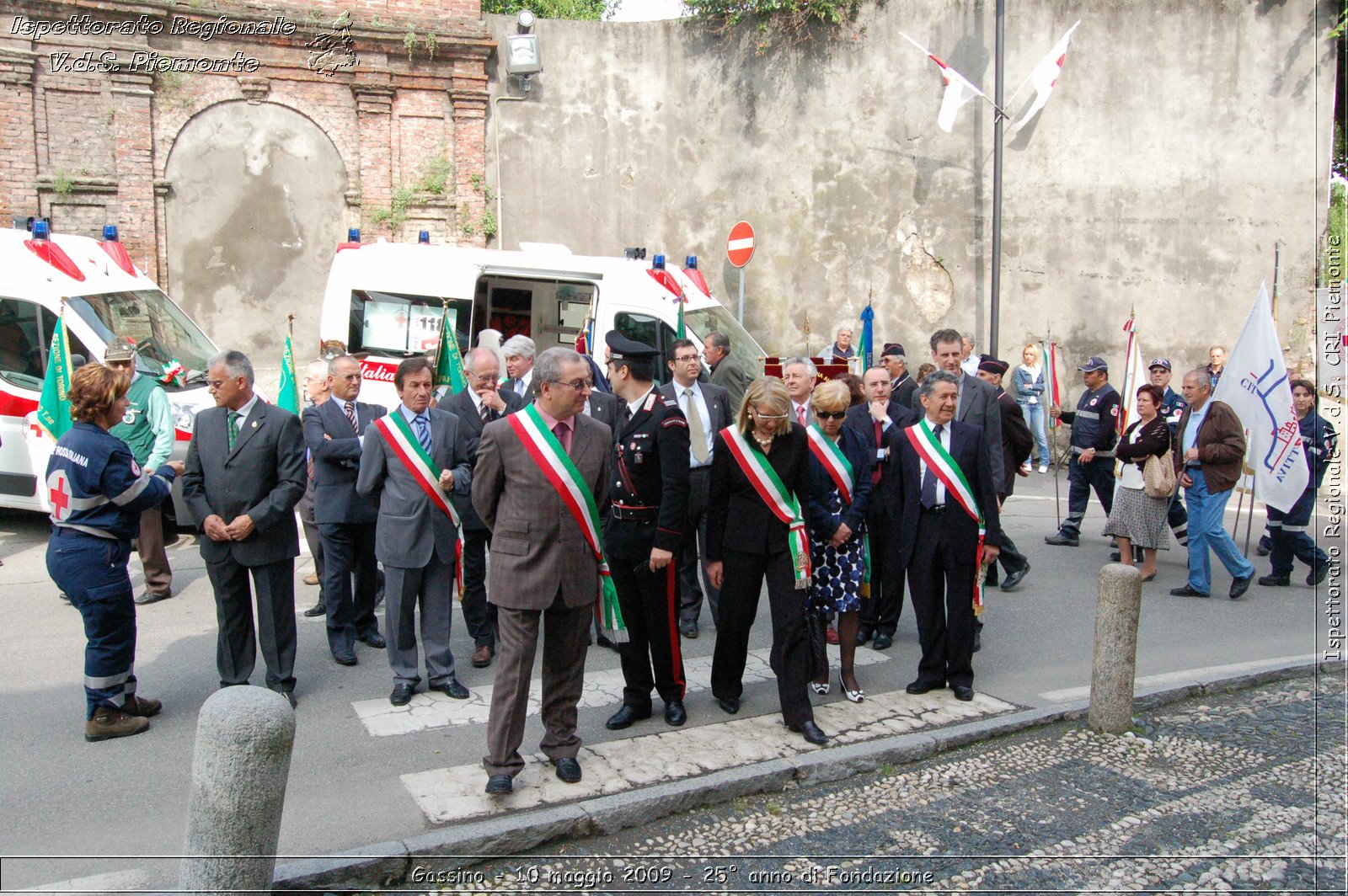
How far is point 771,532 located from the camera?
549 centimetres

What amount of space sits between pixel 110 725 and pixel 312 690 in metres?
1.11

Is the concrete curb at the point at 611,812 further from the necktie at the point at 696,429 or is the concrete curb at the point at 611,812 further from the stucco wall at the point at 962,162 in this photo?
the stucco wall at the point at 962,162

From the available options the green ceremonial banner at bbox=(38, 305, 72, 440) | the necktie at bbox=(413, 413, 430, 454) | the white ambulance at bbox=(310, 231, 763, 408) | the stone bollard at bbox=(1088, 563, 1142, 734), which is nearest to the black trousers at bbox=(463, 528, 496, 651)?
the necktie at bbox=(413, 413, 430, 454)

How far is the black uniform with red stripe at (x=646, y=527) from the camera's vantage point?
5445mm

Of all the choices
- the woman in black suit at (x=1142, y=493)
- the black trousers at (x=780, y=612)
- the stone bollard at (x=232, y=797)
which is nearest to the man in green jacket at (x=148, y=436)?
the black trousers at (x=780, y=612)

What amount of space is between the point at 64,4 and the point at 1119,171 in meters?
15.5

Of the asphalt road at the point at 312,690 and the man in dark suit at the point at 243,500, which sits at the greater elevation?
the man in dark suit at the point at 243,500

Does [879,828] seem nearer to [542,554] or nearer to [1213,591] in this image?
[542,554]

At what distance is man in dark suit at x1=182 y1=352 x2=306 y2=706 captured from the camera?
5.71m

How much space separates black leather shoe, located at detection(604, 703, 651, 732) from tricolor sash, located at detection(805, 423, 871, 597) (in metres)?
1.40

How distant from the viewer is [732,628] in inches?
228

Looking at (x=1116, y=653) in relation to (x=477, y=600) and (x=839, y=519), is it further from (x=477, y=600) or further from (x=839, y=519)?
(x=477, y=600)

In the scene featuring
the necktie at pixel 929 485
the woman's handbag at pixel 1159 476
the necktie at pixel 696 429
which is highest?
the necktie at pixel 696 429

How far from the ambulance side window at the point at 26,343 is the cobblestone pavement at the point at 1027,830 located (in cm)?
777
